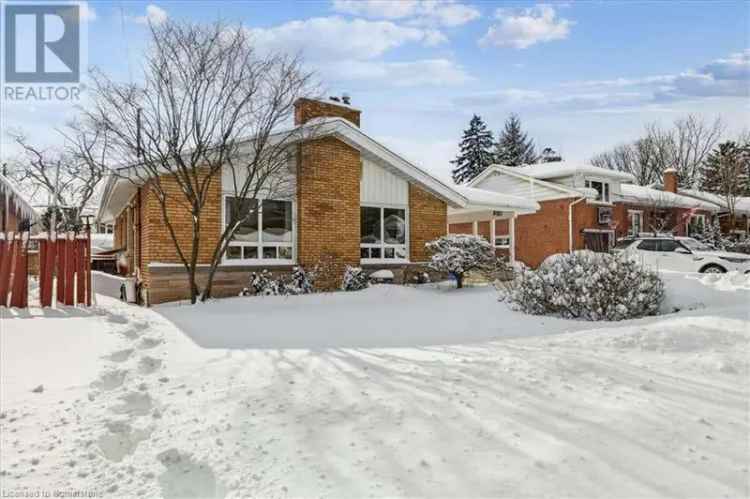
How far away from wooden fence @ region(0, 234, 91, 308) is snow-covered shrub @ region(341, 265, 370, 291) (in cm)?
554

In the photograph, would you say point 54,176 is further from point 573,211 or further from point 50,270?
point 573,211

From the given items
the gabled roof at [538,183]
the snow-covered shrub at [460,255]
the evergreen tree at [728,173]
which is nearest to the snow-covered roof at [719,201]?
the evergreen tree at [728,173]

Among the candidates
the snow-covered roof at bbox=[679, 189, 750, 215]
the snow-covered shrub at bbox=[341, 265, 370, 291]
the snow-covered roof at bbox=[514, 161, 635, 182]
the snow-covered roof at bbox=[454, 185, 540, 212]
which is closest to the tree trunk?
the snow-covered shrub at bbox=[341, 265, 370, 291]

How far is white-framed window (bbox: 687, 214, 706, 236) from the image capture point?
1230 inches

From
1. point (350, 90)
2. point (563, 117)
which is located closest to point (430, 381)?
point (350, 90)

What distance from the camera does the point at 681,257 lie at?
15.5 metres

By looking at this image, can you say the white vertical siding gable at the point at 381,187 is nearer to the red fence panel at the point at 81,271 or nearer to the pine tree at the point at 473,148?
the red fence panel at the point at 81,271

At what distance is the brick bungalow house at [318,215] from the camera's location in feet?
34.3

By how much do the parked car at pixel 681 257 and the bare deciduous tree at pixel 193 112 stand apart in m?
10.8

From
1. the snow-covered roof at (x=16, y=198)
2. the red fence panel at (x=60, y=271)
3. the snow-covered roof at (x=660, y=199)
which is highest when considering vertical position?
the snow-covered roof at (x=660, y=199)

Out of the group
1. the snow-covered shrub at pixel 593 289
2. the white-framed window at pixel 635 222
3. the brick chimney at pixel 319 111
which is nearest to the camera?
the snow-covered shrub at pixel 593 289

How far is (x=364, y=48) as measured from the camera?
428 inches

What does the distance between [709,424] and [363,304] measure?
7149 millimetres

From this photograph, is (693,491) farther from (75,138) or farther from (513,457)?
(75,138)
